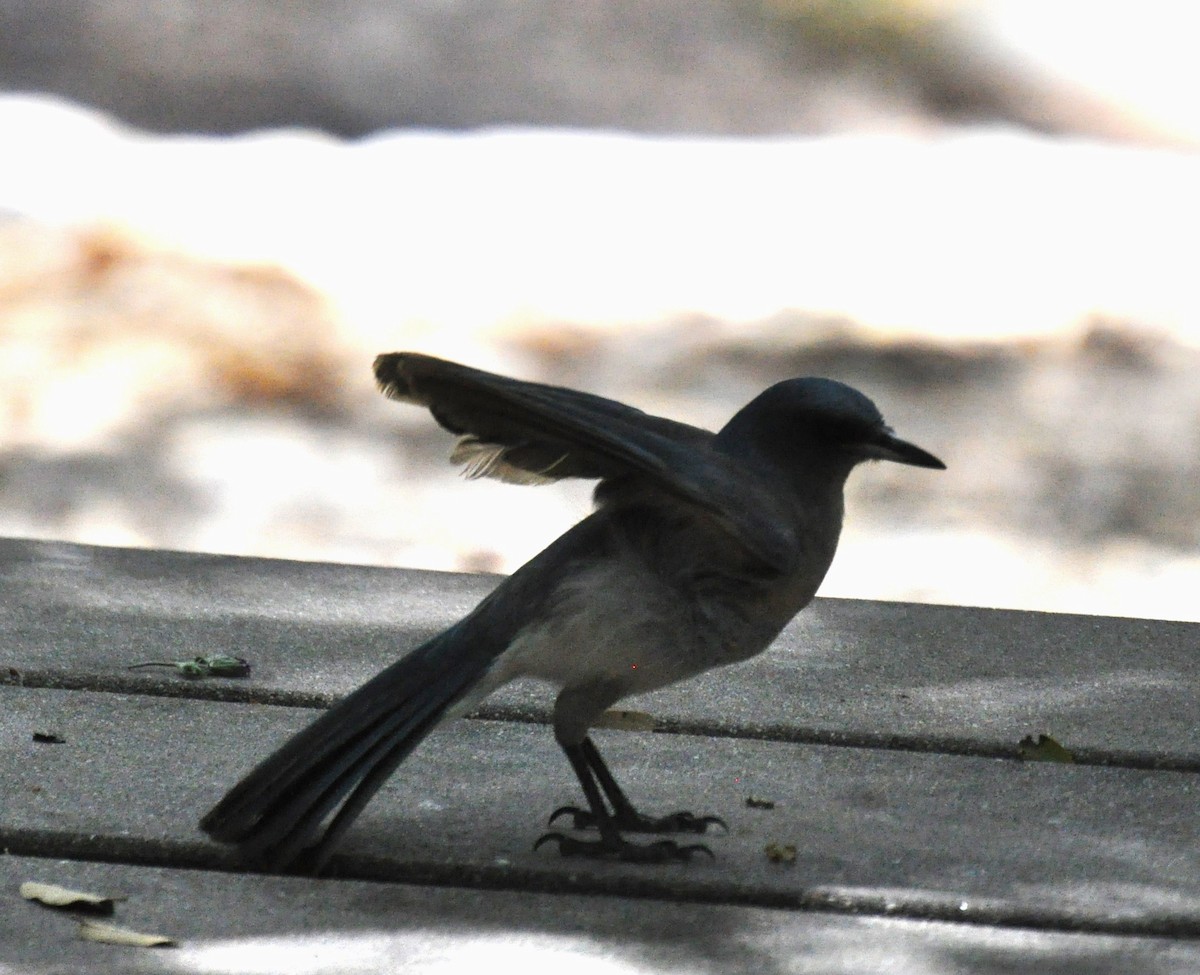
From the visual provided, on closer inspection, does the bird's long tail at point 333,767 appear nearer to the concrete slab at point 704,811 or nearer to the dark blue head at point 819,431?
the concrete slab at point 704,811

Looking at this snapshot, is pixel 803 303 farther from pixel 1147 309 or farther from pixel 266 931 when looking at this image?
pixel 266 931

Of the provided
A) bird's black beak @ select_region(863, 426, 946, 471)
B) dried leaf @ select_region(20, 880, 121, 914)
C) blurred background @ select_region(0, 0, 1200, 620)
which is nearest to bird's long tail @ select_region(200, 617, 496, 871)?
dried leaf @ select_region(20, 880, 121, 914)

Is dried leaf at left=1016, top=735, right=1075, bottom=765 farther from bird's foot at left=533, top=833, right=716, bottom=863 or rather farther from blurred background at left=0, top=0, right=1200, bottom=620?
Answer: blurred background at left=0, top=0, right=1200, bottom=620

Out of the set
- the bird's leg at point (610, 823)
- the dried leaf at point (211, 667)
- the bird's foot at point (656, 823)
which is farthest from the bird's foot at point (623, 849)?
the dried leaf at point (211, 667)

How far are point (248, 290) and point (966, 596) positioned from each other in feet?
13.3

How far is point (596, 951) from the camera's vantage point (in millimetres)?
3273

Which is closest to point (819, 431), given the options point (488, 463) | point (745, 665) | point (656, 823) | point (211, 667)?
point (488, 463)

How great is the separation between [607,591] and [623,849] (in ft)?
1.58

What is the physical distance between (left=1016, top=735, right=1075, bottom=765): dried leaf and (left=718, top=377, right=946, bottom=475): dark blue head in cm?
94

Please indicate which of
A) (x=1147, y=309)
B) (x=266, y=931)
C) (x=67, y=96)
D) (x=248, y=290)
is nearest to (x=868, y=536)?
(x=1147, y=309)

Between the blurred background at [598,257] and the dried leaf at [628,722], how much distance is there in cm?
209

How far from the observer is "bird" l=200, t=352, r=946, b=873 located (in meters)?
3.59

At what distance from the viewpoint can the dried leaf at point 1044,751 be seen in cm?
443

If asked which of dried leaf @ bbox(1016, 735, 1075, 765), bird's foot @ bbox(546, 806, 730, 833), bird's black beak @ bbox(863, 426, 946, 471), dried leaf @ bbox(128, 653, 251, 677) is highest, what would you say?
bird's black beak @ bbox(863, 426, 946, 471)
